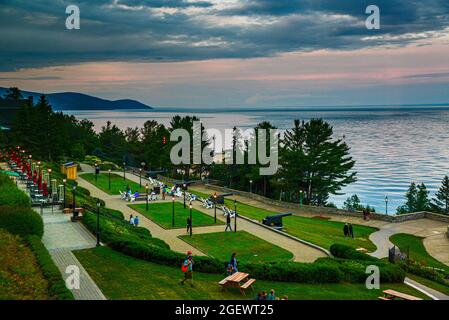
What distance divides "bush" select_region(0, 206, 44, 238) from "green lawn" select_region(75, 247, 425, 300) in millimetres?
3025

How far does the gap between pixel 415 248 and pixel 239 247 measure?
52.3ft

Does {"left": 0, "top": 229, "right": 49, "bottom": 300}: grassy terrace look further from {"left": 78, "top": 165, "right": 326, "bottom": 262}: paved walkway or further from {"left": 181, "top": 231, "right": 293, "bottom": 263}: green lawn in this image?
{"left": 181, "top": 231, "right": 293, "bottom": 263}: green lawn

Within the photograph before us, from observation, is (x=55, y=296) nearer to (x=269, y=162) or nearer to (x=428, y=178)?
(x=269, y=162)

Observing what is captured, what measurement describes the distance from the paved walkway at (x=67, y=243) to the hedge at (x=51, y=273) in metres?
0.60

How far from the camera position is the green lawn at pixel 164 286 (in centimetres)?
1644

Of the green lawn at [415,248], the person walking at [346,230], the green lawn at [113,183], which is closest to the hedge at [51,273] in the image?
the green lawn at [415,248]

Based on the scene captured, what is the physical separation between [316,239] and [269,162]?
114 feet

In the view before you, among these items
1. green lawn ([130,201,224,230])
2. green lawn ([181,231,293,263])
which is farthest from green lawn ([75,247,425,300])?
green lawn ([130,201,224,230])

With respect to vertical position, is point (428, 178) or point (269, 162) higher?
point (269, 162)

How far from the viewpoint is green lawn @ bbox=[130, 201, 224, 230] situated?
115ft

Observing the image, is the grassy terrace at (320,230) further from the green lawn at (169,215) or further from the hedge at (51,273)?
the hedge at (51,273)
